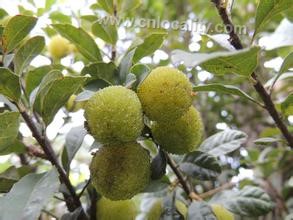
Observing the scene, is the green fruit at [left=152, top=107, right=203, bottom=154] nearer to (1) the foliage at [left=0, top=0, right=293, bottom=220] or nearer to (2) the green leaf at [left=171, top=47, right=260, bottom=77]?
(1) the foliage at [left=0, top=0, right=293, bottom=220]

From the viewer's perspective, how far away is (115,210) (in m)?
0.89

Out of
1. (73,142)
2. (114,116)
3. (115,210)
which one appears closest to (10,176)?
(73,142)

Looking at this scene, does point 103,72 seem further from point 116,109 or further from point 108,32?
point 108,32

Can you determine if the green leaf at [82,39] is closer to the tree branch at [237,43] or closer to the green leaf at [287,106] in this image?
the tree branch at [237,43]

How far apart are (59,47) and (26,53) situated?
61 cm

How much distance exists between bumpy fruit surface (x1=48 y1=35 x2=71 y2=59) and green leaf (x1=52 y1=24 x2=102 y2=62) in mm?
532

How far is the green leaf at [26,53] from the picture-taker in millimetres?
899

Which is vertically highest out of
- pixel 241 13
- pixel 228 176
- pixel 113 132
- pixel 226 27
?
pixel 226 27

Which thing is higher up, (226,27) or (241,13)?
(226,27)

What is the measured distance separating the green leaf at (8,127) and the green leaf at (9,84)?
0.17 feet

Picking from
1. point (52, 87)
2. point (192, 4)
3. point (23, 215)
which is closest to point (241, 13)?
point (192, 4)

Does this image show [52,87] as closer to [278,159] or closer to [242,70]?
[242,70]

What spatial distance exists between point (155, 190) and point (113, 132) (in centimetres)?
27

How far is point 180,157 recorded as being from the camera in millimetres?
1039
